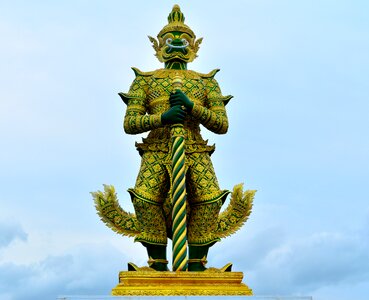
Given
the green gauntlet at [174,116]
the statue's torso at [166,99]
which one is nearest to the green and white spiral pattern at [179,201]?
the green gauntlet at [174,116]

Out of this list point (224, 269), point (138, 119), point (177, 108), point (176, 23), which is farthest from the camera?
Answer: point (176, 23)

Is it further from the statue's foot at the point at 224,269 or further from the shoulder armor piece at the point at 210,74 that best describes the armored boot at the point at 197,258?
the shoulder armor piece at the point at 210,74

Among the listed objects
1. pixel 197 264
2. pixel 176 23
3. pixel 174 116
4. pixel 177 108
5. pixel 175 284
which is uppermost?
pixel 176 23

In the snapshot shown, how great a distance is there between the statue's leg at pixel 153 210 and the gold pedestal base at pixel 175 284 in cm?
57

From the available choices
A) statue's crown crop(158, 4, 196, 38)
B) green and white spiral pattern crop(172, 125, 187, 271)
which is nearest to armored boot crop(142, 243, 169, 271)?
green and white spiral pattern crop(172, 125, 187, 271)

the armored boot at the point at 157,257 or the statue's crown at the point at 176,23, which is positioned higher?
the statue's crown at the point at 176,23

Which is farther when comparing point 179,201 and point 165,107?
point 165,107

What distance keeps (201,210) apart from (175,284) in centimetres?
115

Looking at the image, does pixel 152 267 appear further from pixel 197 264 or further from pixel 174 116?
pixel 174 116

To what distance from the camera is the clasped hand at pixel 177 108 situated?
7.71 meters

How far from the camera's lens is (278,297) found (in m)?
6.39

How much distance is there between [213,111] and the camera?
27.3ft

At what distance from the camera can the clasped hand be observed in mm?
7711

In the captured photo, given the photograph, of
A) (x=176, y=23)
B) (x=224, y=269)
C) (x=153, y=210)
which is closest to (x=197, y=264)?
(x=224, y=269)
